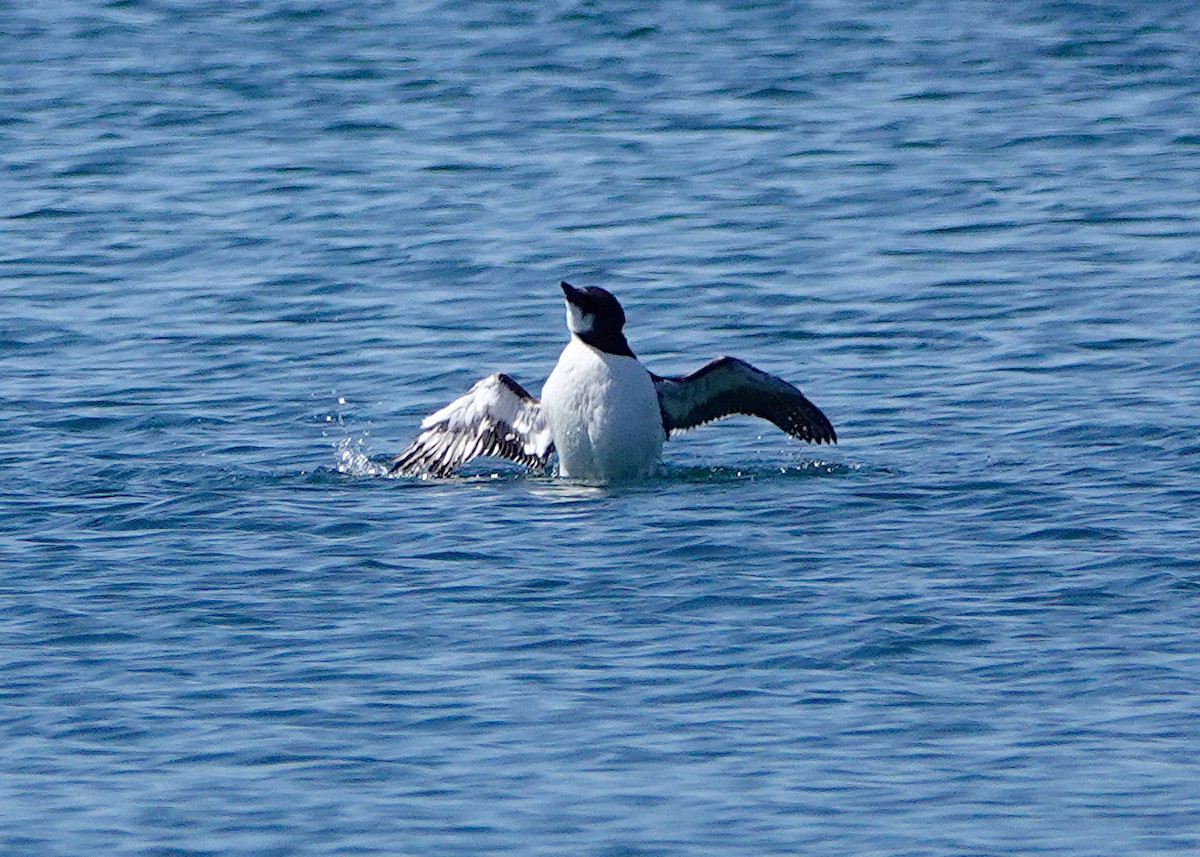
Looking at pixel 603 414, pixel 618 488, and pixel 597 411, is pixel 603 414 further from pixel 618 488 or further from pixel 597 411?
pixel 618 488

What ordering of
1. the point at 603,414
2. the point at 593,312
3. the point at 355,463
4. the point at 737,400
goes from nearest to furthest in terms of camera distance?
the point at 603,414 < the point at 593,312 < the point at 355,463 < the point at 737,400

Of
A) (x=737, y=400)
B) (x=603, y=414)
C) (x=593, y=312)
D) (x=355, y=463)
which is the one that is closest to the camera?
(x=603, y=414)

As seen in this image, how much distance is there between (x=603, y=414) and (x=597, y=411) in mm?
43

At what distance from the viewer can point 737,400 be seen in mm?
15695

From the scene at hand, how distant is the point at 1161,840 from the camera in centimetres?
929

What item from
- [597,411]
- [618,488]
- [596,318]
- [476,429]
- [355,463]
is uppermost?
[596,318]

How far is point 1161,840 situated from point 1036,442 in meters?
6.37

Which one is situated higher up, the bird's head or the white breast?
Result: the bird's head

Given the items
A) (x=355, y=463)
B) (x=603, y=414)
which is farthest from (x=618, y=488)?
(x=355, y=463)

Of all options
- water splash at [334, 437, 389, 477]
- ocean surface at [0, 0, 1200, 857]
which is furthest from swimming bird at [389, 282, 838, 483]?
ocean surface at [0, 0, 1200, 857]

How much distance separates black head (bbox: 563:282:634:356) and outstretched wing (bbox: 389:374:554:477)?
570 millimetres

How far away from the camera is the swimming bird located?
15141mm

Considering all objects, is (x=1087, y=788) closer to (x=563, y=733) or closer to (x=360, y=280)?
(x=563, y=733)

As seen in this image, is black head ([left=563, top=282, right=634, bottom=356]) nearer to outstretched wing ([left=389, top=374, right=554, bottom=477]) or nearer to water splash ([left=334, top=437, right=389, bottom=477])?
outstretched wing ([left=389, top=374, right=554, bottom=477])
